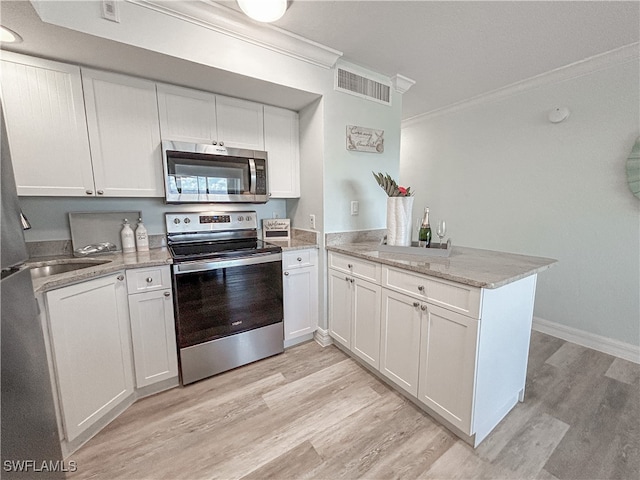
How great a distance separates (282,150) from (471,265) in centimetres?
186

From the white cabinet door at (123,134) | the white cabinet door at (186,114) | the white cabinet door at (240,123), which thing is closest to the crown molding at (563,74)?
the white cabinet door at (240,123)

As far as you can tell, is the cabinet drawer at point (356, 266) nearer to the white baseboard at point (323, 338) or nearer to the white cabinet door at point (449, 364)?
the white cabinet door at point (449, 364)

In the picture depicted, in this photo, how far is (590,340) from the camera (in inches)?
92.0

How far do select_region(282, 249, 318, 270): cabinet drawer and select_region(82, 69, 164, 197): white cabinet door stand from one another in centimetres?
109

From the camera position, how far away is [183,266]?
68.2 inches

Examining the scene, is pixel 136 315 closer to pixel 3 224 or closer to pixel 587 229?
pixel 3 224

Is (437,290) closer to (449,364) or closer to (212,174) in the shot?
(449,364)

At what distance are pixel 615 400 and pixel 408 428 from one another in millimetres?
1457

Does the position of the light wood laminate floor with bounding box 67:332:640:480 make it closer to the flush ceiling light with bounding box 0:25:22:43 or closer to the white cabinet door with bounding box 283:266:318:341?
the white cabinet door with bounding box 283:266:318:341

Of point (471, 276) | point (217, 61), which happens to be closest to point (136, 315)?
point (217, 61)

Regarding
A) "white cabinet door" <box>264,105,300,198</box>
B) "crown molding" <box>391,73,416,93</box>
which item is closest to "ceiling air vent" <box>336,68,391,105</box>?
"crown molding" <box>391,73,416,93</box>

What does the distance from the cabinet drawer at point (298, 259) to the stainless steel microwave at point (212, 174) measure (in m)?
0.57

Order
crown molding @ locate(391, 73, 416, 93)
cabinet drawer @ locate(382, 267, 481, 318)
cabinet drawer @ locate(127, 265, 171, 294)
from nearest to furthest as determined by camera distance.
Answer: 1. cabinet drawer @ locate(382, 267, 481, 318)
2. cabinet drawer @ locate(127, 265, 171, 294)
3. crown molding @ locate(391, 73, 416, 93)

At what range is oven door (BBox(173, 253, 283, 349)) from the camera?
178cm
